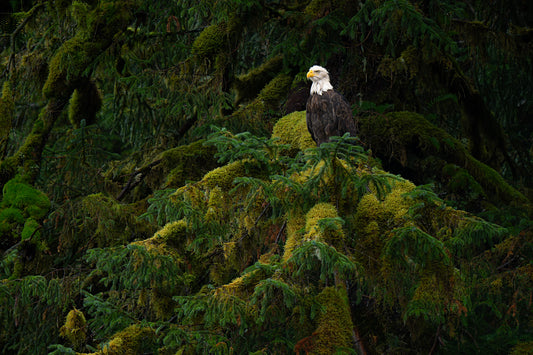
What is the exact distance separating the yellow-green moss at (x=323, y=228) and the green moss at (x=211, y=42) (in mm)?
3060

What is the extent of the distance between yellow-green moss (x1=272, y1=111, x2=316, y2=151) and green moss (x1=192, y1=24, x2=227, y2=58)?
1097mm

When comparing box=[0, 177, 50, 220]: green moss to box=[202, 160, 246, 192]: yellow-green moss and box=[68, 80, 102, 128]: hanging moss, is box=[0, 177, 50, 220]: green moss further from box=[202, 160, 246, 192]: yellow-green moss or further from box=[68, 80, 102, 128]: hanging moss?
box=[202, 160, 246, 192]: yellow-green moss

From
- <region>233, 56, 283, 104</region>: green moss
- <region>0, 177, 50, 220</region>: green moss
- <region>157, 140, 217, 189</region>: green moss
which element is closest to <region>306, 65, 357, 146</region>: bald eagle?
<region>157, 140, 217, 189</region>: green moss

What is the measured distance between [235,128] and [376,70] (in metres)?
1.48

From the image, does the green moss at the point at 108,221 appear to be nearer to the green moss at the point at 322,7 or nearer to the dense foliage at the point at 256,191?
the dense foliage at the point at 256,191

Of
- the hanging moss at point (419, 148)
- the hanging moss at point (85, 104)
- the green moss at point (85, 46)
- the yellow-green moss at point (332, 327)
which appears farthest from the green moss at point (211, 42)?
the yellow-green moss at point (332, 327)

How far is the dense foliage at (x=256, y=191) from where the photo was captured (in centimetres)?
331

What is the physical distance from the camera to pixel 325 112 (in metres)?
Result: 5.27

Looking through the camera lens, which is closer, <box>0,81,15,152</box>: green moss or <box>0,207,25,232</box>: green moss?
<box>0,207,25,232</box>: green moss

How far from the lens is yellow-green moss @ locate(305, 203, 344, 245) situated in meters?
3.00

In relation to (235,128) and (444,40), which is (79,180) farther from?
(444,40)

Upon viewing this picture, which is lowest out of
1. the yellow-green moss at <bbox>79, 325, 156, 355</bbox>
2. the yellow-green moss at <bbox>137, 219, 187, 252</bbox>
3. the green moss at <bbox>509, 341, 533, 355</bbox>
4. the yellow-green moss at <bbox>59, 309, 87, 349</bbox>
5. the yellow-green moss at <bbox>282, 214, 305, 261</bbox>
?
the green moss at <bbox>509, 341, 533, 355</bbox>

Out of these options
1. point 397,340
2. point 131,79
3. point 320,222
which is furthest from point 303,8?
point 320,222

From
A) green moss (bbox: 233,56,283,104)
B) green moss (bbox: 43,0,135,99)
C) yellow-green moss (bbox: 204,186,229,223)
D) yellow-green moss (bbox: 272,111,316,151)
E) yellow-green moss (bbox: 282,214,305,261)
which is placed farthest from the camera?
green moss (bbox: 233,56,283,104)
